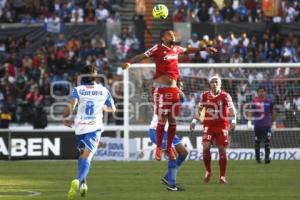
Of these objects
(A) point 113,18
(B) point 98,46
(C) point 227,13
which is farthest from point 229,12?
(B) point 98,46

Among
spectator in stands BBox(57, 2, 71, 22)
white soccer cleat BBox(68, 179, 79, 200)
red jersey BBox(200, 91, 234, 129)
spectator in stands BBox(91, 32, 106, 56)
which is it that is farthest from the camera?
spectator in stands BBox(57, 2, 71, 22)

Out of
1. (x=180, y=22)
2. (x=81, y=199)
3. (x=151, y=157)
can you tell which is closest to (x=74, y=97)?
(x=81, y=199)

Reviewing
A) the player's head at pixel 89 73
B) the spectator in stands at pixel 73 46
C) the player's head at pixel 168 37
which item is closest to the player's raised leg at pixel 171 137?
the player's head at pixel 168 37

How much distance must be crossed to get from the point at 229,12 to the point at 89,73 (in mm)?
22427

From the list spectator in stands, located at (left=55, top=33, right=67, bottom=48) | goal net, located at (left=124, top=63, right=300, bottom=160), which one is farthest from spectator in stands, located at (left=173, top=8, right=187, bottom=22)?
goal net, located at (left=124, top=63, right=300, bottom=160)

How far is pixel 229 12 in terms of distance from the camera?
38062mm

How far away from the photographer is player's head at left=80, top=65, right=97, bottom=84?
16312 mm

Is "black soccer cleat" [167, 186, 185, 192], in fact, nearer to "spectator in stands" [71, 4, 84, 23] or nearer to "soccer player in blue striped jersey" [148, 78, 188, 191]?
"soccer player in blue striped jersey" [148, 78, 188, 191]

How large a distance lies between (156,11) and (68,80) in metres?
16.8

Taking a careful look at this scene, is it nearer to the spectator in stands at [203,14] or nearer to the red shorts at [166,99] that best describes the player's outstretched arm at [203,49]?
the red shorts at [166,99]

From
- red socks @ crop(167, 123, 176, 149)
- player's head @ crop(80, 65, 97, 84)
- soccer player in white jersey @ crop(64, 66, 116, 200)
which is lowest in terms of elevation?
red socks @ crop(167, 123, 176, 149)

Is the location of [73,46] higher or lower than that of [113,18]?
lower

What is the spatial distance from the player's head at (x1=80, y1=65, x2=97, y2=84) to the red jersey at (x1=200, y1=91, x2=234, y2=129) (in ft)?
14.8

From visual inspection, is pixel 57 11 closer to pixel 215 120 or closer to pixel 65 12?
pixel 65 12
